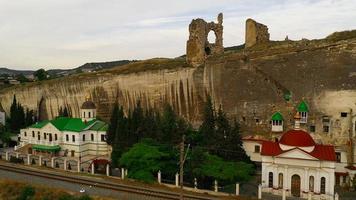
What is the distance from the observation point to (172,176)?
28656mm

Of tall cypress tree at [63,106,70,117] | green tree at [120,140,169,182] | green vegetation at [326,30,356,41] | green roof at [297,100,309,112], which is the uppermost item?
green vegetation at [326,30,356,41]

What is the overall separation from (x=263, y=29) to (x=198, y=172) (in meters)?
21.9

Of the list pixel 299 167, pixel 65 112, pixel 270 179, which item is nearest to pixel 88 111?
pixel 65 112

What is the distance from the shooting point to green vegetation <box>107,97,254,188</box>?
88.2ft

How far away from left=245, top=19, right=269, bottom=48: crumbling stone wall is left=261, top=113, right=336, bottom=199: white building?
16.8m

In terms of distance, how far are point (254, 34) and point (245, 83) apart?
25.1 feet

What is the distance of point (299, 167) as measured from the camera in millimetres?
26000

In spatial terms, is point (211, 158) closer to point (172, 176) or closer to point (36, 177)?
point (172, 176)

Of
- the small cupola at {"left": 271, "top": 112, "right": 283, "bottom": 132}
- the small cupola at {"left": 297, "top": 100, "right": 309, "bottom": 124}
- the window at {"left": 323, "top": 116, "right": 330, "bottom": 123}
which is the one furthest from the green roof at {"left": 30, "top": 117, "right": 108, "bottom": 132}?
the window at {"left": 323, "top": 116, "right": 330, "bottom": 123}

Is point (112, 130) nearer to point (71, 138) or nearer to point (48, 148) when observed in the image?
point (71, 138)

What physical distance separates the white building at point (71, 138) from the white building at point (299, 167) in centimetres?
1716

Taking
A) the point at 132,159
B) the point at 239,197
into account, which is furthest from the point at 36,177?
the point at 239,197

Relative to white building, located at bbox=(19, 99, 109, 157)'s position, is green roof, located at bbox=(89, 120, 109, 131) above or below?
above

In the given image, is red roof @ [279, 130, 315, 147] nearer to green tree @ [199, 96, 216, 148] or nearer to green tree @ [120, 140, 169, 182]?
green tree @ [199, 96, 216, 148]
